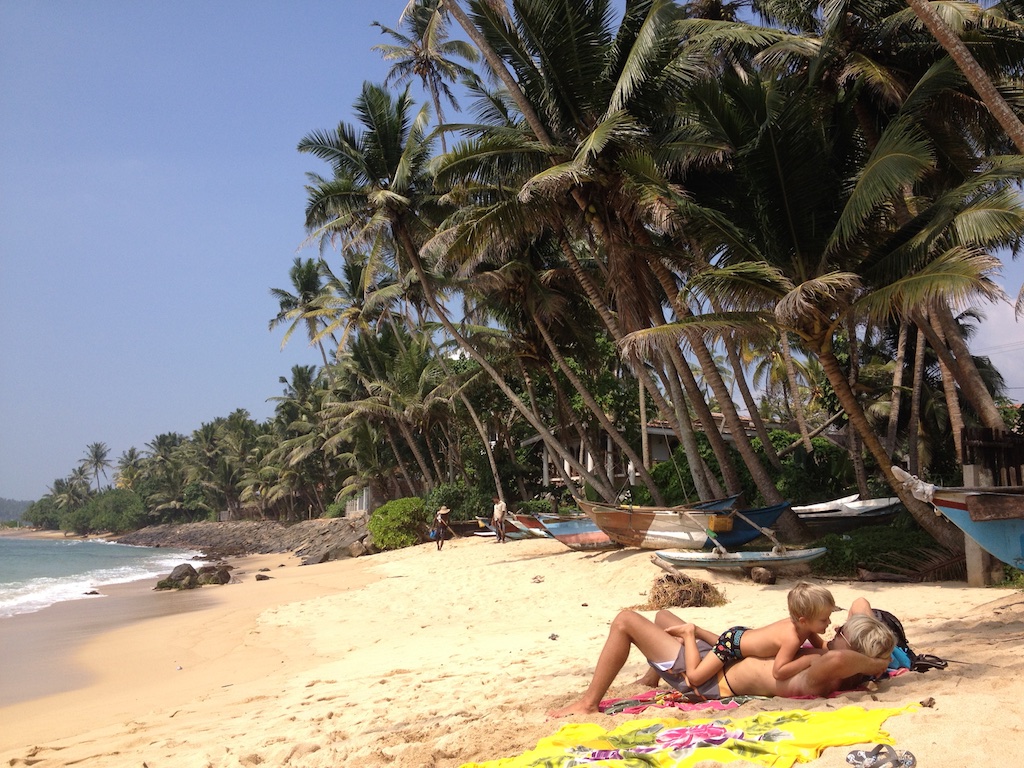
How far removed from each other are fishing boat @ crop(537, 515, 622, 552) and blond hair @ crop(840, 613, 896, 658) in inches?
420

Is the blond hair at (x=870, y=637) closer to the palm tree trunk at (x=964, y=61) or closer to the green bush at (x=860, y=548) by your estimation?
the palm tree trunk at (x=964, y=61)

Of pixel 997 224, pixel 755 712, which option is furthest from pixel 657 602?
pixel 997 224

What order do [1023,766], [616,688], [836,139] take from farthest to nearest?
[836,139]
[616,688]
[1023,766]


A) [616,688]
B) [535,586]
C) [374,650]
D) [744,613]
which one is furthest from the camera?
[535,586]

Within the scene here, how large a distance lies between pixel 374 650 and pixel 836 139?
9.99 metres

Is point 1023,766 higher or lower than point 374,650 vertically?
higher

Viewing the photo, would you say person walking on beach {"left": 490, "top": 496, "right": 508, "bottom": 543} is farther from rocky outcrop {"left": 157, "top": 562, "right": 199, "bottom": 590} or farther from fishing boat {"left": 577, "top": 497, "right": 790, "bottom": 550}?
rocky outcrop {"left": 157, "top": 562, "right": 199, "bottom": 590}

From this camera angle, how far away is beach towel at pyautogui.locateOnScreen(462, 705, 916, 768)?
3.25 m

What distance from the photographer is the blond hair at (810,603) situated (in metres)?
3.99

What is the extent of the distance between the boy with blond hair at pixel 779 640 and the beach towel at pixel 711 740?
1.32 ft

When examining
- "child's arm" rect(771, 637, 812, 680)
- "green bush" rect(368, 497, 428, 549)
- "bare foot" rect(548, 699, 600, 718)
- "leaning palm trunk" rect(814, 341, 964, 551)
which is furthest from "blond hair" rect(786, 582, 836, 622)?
"green bush" rect(368, 497, 428, 549)

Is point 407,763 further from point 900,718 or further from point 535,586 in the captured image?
point 535,586

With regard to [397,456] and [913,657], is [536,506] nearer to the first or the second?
[397,456]

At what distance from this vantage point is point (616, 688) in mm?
5113
